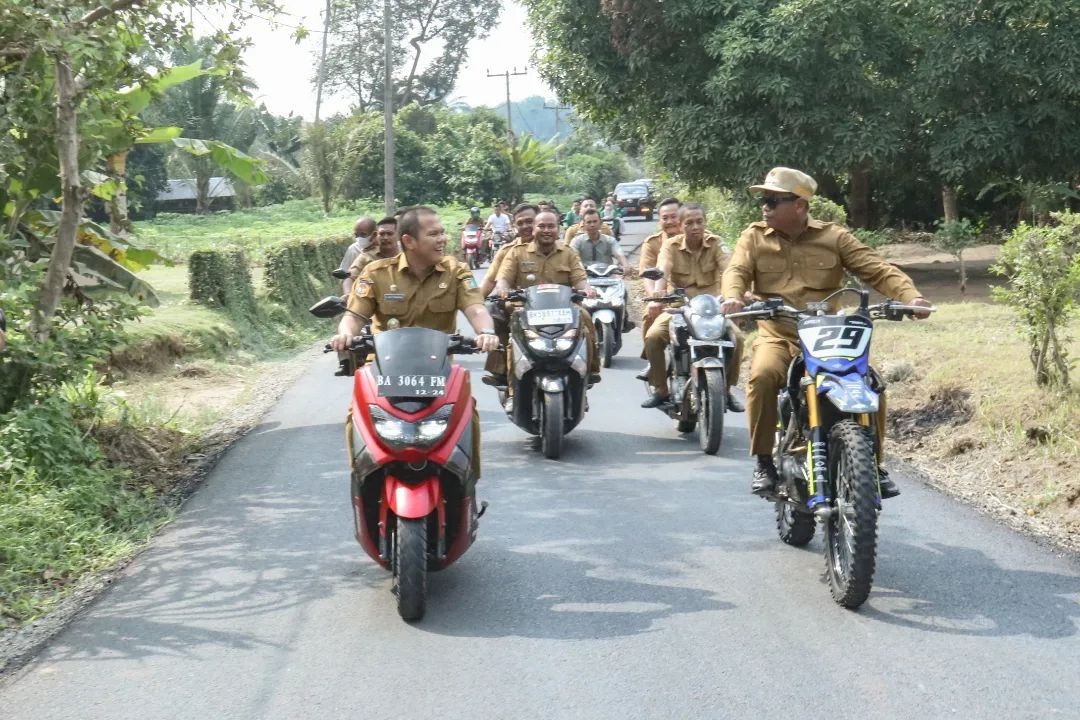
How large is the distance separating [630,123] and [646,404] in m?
13.8

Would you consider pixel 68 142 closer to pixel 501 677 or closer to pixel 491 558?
pixel 491 558

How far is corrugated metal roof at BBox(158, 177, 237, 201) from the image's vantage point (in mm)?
63003

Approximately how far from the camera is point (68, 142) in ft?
28.5

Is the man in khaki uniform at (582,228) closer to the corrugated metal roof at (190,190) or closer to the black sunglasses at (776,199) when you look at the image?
the black sunglasses at (776,199)

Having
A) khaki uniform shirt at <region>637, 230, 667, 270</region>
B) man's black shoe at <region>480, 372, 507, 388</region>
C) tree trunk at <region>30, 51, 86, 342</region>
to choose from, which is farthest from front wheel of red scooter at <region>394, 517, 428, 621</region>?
khaki uniform shirt at <region>637, 230, 667, 270</region>

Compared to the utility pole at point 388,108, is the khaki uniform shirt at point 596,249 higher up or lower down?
lower down

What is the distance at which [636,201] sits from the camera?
59.8 meters

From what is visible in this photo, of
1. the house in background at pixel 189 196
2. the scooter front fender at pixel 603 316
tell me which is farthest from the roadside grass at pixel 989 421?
the house in background at pixel 189 196

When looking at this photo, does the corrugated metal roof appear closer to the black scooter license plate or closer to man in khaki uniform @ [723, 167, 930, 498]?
man in khaki uniform @ [723, 167, 930, 498]

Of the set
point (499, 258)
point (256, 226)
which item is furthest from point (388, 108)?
point (499, 258)

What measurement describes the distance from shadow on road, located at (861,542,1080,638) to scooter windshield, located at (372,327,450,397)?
207 centimetres

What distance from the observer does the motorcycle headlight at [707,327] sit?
9.69 m

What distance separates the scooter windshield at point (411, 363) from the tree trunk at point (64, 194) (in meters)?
3.65

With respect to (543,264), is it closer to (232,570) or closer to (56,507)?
(56,507)
